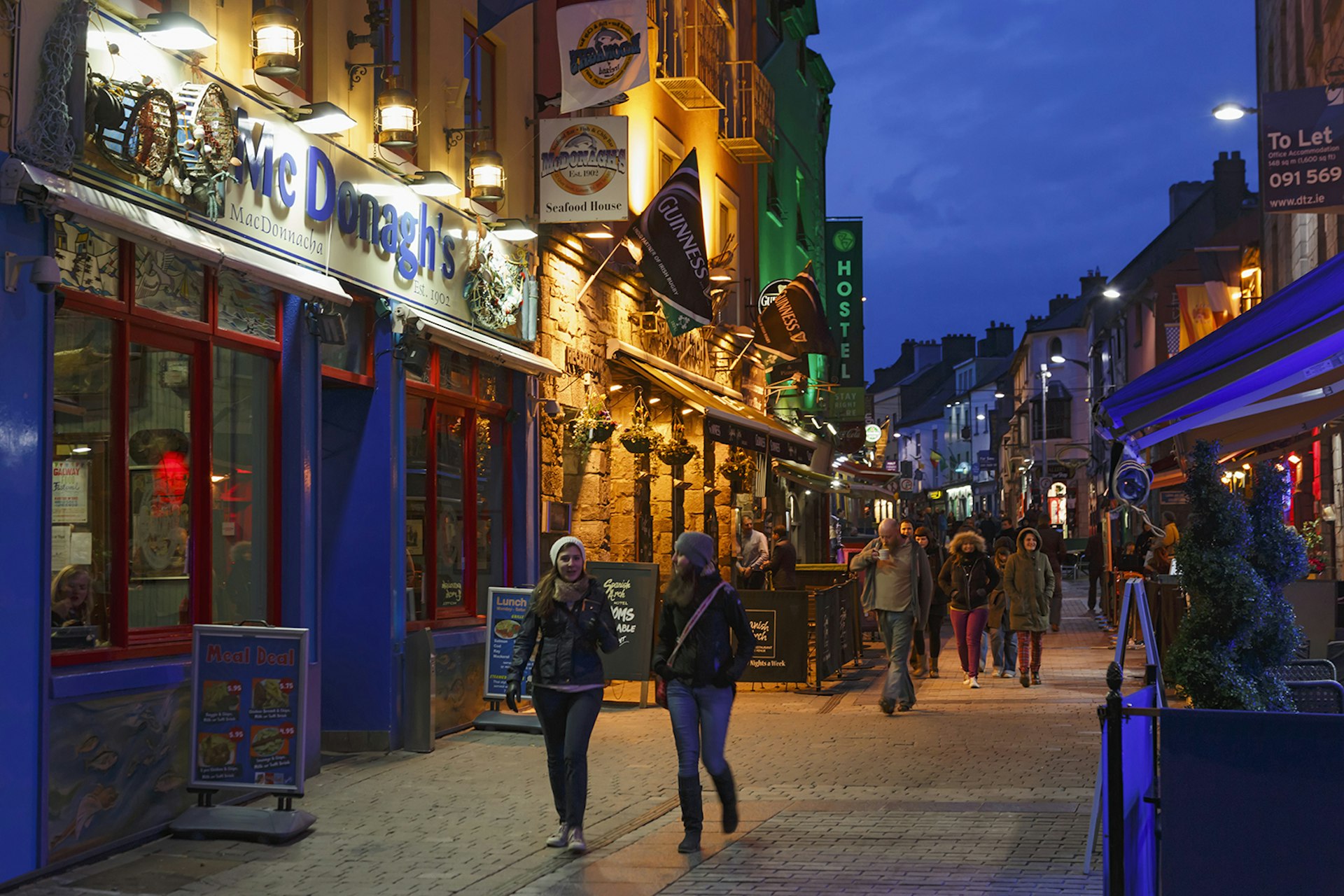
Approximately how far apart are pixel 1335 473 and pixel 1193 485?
17.4 m

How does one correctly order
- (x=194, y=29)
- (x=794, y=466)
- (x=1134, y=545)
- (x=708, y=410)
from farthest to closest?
(x=794, y=466), (x=1134, y=545), (x=708, y=410), (x=194, y=29)

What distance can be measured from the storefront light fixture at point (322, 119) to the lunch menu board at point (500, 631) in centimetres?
426

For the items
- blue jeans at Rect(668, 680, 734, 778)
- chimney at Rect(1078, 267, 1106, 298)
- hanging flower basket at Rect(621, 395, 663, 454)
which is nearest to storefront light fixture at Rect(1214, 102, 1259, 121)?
hanging flower basket at Rect(621, 395, 663, 454)

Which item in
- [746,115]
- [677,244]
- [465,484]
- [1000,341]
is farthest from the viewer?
[1000,341]

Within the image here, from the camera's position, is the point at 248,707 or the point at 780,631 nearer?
the point at 248,707

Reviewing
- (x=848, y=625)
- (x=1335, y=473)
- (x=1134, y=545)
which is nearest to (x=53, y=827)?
(x=848, y=625)

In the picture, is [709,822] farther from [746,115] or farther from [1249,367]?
[746,115]

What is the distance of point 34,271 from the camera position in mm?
7754

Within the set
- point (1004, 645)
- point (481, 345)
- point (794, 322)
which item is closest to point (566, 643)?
point (481, 345)

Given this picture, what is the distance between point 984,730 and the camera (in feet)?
43.5

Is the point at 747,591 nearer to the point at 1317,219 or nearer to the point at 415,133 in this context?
the point at 415,133

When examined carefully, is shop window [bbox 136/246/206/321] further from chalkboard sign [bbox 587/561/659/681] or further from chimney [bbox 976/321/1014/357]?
chimney [bbox 976/321/1014/357]

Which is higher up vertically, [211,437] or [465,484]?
[211,437]

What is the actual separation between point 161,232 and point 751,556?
50.0 feet
